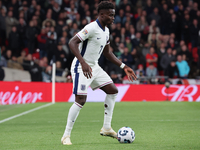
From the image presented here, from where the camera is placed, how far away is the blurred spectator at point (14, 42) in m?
16.2

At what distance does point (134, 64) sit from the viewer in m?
16.0

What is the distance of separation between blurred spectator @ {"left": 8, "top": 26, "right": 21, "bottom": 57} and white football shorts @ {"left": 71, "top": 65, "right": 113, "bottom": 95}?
11.6 meters

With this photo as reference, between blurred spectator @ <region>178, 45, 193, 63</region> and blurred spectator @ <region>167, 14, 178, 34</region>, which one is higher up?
blurred spectator @ <region>167, 14, 178, 34</region>

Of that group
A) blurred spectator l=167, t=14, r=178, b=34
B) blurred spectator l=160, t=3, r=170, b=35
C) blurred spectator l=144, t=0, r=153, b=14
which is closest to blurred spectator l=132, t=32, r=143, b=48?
blurred spectator l=160, t=3, r=170, b=35

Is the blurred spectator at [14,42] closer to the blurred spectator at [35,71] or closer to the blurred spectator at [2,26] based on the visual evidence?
the blurred spectator at [2,26]

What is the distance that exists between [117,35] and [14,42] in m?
4.82

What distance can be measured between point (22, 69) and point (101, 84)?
9213mm

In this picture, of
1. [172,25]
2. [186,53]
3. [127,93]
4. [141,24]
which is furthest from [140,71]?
[172,25]

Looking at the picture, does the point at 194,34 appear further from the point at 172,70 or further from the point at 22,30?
the point at 22,30

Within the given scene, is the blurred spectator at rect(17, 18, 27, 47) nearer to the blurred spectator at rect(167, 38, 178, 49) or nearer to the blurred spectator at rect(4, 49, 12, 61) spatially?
the blurred spectator at rect(4, 49, 12, 61)

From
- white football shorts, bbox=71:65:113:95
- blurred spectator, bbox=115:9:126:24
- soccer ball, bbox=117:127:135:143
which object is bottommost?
soccer ball, bbox=117:127:135:143

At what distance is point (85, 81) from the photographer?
5.12 meters

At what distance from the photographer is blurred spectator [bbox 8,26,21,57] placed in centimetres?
1625

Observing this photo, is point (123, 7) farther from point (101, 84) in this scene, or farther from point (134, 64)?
point (101, 84)
